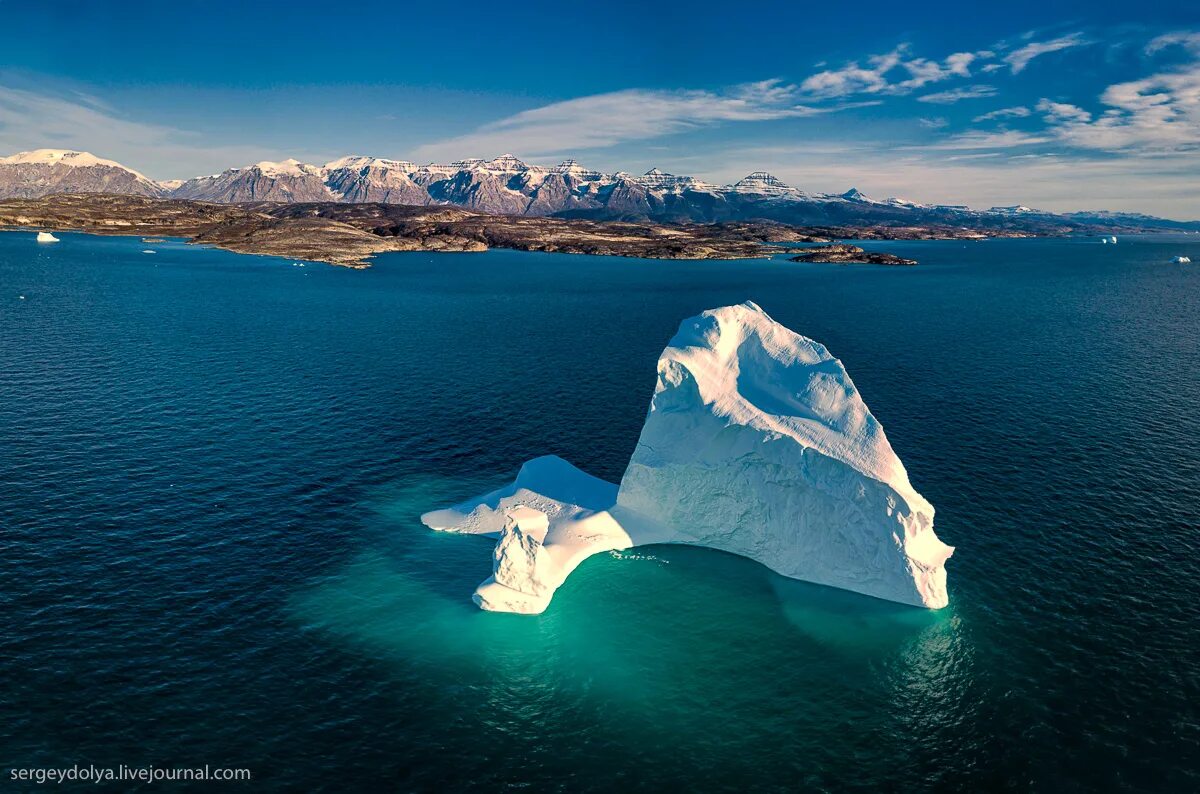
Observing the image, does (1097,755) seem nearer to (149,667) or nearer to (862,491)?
(862,491)

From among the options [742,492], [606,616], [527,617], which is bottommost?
[527,617]

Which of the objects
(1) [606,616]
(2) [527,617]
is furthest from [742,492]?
(2) [527,617]

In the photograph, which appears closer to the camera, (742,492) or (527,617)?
(527,617)

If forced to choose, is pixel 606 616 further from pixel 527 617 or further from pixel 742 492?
pixel 742 492

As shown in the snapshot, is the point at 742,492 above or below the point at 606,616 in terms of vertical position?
above

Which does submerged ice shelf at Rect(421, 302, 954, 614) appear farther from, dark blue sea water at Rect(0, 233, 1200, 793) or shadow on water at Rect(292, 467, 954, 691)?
dark blue sea water at Rect(0, 233, 1200, 793)

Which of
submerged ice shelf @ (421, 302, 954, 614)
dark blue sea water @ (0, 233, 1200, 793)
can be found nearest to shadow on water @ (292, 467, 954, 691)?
dark blue sea water @ (0, 233, 1200, 793)
